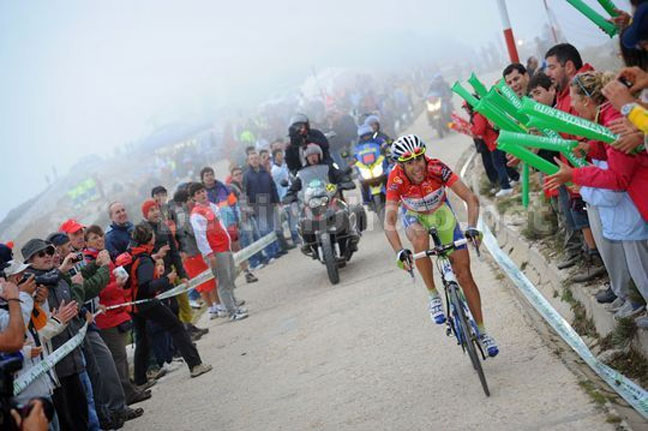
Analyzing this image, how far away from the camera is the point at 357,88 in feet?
145

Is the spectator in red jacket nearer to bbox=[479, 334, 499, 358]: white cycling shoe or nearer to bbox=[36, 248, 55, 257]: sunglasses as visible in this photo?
bbox=[479, 334, 499, 358]: white cycling shoe

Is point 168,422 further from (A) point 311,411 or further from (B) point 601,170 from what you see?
(B) point 601,170

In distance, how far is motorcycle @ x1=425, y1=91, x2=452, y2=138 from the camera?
91.2ft

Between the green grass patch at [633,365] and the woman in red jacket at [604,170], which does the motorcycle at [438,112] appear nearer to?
the green grass patch at [633,365]

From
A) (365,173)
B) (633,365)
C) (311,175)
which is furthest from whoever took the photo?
(365,173)

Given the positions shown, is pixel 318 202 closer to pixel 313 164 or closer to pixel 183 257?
pixel 313 164

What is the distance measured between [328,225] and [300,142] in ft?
7.30

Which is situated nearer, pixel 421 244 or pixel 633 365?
pixel 633 365

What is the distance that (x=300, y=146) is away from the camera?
14.3 metres

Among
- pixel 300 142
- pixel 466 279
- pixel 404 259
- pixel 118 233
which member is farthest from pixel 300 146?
pixel 404 259

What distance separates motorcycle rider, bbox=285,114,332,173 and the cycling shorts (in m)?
6.62

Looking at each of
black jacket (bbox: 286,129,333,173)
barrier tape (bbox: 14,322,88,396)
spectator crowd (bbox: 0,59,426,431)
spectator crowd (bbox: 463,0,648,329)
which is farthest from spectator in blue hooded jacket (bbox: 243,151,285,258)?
spectator crowd (bbox: 463,0,648,329)

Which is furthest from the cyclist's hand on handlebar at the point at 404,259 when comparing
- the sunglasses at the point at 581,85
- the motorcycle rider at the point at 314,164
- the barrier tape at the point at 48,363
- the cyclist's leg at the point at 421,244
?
the motorcycle rider at the point at 314,164

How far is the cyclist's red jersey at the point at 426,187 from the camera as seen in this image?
7.43 meters
